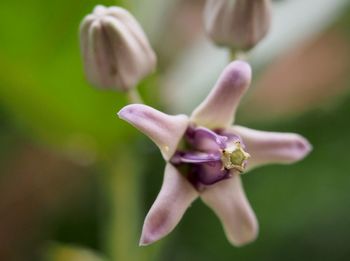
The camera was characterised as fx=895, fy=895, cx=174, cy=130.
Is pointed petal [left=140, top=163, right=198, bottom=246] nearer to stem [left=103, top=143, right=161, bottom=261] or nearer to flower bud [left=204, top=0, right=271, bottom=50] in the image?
flower bud [left=204, top=0, right=271, bottom=50]

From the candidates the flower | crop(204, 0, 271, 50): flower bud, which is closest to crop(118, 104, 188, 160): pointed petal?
the flower

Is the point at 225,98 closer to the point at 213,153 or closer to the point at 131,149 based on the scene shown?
the point at 213,153

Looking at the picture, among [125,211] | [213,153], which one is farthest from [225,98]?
[125,211]

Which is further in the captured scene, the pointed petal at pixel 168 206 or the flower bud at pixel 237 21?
the flower bud at pixel 237 21

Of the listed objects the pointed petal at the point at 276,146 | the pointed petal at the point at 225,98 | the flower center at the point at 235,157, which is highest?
the pointed petal at the point at 225,98

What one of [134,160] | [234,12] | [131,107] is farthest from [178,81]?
[131,107]

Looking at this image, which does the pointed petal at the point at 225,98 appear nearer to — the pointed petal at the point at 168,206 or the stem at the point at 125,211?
the pointed petal at the point at 168,206

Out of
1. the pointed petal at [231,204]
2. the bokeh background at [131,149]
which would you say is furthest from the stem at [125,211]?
the pointed petal at [231,204]
